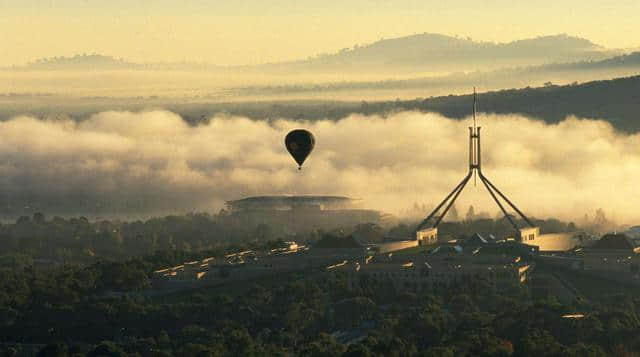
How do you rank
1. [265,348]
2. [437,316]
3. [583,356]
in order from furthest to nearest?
[437,316]
[265,348]
[583,356]

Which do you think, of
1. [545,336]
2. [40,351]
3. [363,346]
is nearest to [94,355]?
[40,351]

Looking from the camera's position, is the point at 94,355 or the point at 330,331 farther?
the point at 330,331

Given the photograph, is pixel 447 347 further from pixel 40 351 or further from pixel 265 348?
pixel 40 351

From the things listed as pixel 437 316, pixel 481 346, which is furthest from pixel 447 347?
pixel 437 316

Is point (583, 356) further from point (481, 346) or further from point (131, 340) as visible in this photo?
point (131, 340)

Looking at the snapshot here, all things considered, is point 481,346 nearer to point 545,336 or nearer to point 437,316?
point 545,336

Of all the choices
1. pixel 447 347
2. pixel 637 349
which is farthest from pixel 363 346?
pixel 637 349

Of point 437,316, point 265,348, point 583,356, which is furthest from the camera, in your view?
point 437,316

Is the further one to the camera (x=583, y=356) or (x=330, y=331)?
(x=330, y=331)
